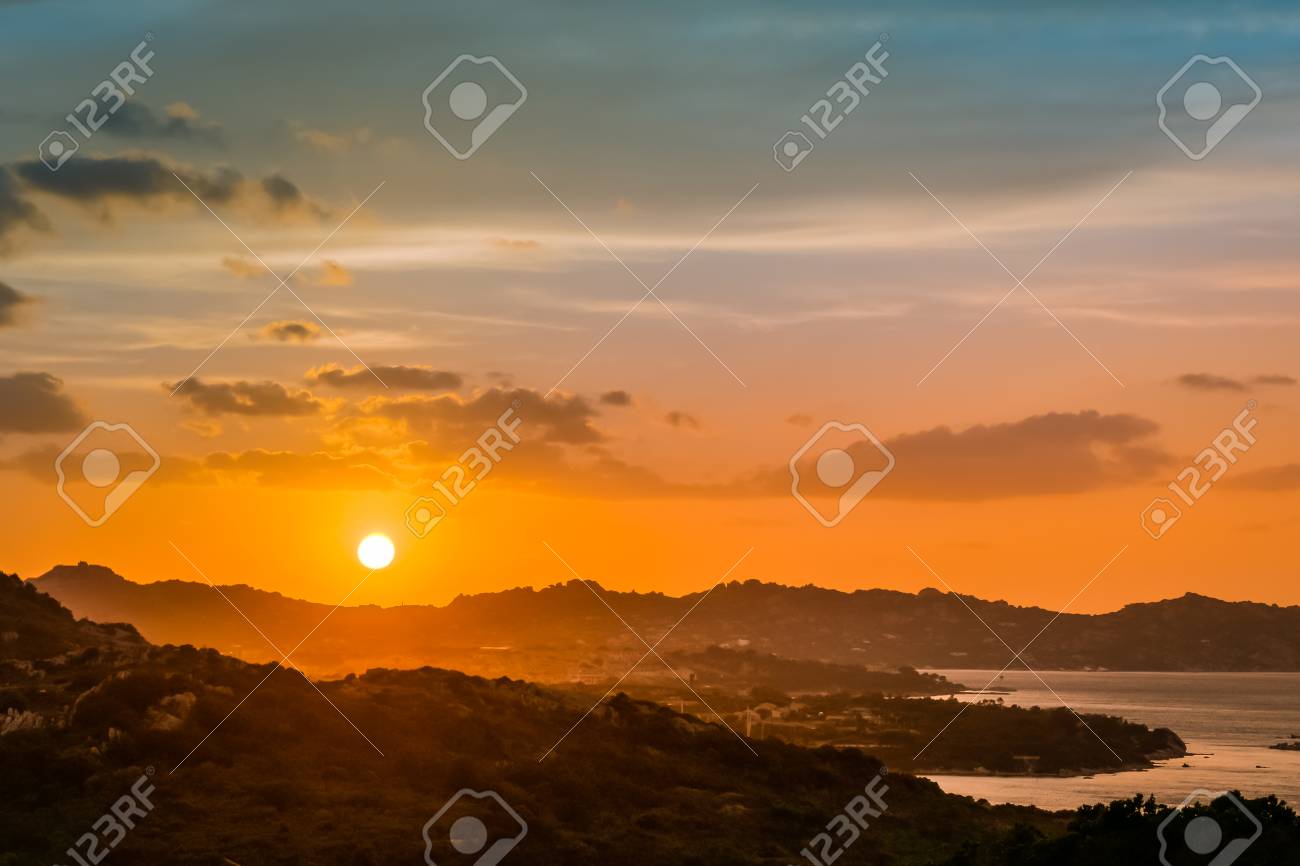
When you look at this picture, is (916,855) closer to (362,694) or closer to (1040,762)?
(362,694)

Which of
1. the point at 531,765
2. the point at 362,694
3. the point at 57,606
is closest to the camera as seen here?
the point at 531,765

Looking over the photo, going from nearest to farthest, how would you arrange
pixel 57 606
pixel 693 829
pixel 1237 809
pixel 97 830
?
pixel 1237 809, pixel 97 830, pixel 693 829, pixel 57 606

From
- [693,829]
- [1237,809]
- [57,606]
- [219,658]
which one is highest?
[57,606]

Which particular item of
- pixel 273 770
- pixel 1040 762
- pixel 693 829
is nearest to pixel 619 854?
pixel 693 829

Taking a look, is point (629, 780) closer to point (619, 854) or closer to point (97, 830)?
point (619, 854)

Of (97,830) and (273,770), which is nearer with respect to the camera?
(97,830)

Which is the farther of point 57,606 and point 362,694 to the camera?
point 57,606

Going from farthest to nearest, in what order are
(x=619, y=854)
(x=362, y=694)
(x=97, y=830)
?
(x=362, y=694), (x=619, y=854), (x=97, y=830)

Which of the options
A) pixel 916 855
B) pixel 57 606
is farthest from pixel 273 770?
pixel 57 606

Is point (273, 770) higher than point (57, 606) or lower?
lower
